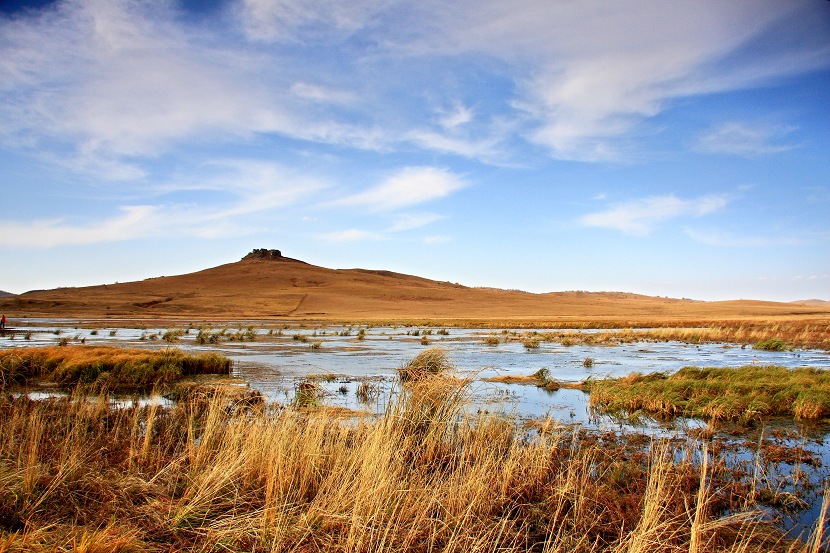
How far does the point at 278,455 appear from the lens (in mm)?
6672

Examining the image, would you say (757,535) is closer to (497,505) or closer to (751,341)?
(497,505)

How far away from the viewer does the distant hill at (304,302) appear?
96.9 m

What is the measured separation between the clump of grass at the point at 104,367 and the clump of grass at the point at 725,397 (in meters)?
14.3

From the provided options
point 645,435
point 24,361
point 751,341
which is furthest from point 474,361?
point 751,341

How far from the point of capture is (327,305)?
116 meters

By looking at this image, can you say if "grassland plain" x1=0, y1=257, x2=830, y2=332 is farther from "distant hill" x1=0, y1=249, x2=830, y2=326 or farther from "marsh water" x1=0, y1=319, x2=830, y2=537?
"marsh water" x1=0, y1=319, x2=830, y2=537

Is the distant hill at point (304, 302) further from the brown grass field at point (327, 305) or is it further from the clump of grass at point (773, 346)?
the clump of grass at point (773, 346)

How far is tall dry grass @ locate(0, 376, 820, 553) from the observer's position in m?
5.45

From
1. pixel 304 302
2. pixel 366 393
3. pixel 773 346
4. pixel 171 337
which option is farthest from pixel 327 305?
pixel 366 393

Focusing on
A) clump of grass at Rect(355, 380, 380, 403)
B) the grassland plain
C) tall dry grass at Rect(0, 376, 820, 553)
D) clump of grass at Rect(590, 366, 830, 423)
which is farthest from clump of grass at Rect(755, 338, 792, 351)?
the grassland plain

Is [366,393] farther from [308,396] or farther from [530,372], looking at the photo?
[530,372]

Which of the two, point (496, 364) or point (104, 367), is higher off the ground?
point (104, 367)

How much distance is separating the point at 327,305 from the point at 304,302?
231 inches

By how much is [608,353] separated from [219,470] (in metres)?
31.1
